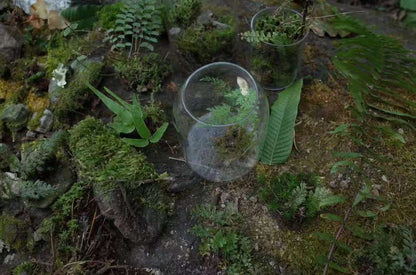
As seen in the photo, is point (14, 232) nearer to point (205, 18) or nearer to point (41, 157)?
point (41, 157)

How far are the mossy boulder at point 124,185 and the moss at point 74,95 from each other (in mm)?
330

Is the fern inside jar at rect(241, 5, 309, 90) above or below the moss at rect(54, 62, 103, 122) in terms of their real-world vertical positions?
above

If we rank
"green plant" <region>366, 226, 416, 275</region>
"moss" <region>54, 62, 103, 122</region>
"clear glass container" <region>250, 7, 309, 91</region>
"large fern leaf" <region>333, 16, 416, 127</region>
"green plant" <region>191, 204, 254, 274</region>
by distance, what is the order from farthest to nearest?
"moss" <region>54, 62, 103, 122</region>, "clear glass container" <region>250, 7, 309, 91</region>, "green plant" <region>191, 204, 254, 274</region>, "large fern leaf" <region>333, 16, 416, 127</region>, "green plant" <region>366, 226, 416, 275</region>

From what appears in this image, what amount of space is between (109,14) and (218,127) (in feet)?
3.73

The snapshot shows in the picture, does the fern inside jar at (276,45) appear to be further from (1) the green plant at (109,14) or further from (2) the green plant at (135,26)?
(1) the green plant at (109,14)

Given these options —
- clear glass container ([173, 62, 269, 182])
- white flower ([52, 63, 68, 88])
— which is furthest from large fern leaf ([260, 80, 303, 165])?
white flower ([52, 63, 68, 88])

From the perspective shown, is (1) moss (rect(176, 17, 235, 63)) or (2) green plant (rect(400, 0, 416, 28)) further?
(1) moss (rect(176, 17, 235, 63))

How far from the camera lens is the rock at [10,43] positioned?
263 centimetres

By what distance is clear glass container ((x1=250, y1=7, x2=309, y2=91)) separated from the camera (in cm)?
217

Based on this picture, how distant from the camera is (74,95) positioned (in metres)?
2.31

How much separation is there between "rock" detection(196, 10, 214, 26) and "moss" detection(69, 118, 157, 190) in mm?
850

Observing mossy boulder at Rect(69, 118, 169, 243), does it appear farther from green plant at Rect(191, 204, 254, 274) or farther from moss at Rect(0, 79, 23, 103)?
moss at Rect(0, 79, 23, 103)

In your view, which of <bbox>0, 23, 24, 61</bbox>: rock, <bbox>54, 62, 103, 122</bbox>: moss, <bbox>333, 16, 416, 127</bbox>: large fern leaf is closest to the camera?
<bbox>333, 16, 416, 127</bbox>: large fern leaf

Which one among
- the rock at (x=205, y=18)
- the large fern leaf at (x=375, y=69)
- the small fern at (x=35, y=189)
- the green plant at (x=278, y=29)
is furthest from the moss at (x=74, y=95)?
the large fern leaf at (x=375, y=69)
